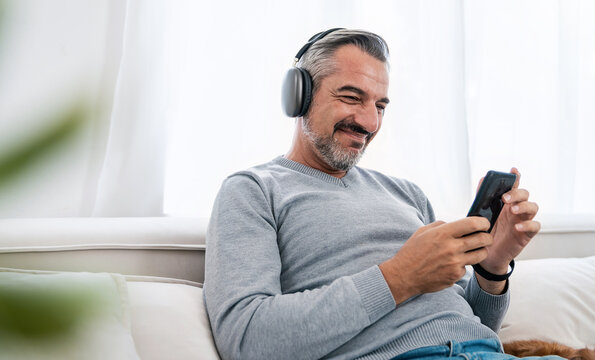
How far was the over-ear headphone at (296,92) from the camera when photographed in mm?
1265

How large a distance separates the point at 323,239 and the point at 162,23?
36.4 inches

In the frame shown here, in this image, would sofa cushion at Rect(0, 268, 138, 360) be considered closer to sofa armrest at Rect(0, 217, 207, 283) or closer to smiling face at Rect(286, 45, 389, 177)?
sofa armrest at Rect(0, 217, 207, 283)

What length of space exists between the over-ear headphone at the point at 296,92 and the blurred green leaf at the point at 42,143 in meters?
1.12

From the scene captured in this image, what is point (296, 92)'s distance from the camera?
127cm

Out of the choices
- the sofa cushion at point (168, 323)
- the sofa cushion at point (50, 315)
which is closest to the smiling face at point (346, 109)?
the sofa cushion at point (168, 323)

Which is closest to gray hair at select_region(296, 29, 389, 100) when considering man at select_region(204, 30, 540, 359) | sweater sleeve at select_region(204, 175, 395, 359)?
man at select_region(204, 30, 540, 359)

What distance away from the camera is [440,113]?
2135mm

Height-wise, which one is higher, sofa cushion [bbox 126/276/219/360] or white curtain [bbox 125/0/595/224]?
white curtain [bbox 125/0/595/224]

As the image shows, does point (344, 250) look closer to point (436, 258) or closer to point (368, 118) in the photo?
point (436, 258)

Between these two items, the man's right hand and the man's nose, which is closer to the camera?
the man's right hand

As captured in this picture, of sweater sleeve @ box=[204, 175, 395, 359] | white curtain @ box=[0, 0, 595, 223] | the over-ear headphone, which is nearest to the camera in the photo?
sweater sleeve @ box=[204, 175, 395, 359]

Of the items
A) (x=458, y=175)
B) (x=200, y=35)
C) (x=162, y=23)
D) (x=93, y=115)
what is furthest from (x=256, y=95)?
(x=93, y=115)

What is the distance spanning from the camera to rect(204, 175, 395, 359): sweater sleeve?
881 millimetres

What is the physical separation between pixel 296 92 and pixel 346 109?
13cm
